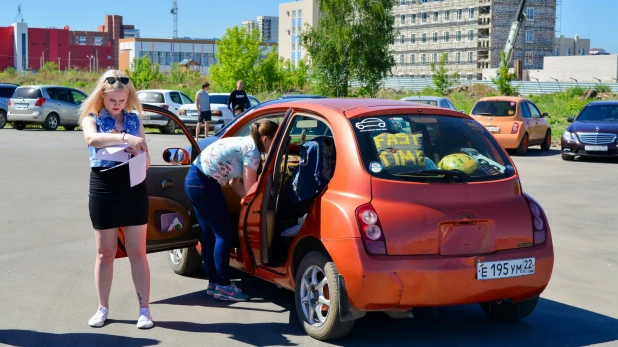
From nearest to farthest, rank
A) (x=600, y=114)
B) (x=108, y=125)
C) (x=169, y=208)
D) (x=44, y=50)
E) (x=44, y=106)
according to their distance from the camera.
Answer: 1. (x=108, y=125)
2. (x=169, y=208)
3. (x=600, y=114)
4. (x=44, y=106)
5. (x=44, y=50)

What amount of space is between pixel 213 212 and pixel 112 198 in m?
1.03

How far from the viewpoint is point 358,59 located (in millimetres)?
51688

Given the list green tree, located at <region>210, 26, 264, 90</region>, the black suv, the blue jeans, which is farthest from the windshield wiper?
green tree, located at <region>210, 26, 264, 90</region>

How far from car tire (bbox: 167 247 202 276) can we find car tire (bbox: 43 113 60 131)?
82.4 feet

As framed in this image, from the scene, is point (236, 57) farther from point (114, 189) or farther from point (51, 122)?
point (114, 189)

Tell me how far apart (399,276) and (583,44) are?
181m

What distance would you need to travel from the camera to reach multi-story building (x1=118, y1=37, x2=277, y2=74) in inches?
5556

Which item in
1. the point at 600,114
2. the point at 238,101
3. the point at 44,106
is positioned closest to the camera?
the point at 600,114

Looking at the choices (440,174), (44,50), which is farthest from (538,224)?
(44,50)

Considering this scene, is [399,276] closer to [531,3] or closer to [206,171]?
[206,171]

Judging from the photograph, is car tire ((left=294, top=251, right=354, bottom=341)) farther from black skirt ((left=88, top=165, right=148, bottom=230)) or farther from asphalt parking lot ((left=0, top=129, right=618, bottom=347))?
black skirt ((left=88, top=165, right=148, bottom=230))

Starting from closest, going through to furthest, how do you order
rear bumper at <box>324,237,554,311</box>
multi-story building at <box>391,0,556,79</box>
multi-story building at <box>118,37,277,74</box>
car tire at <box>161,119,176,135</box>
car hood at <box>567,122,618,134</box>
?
1. rear bumper at <box>324,237,554,311</box>
2. car hood at <box>567,122,618,134</box>
3. car tire at <box>161,119,176,135</box>
4. multi-story building at <box>391,0,556,79</box>
5. multi-story building at <box>118,37,277,74</box>

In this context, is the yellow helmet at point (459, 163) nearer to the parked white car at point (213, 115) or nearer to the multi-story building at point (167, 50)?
the parked white car at point (213, 115)

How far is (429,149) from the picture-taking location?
19.4ft
